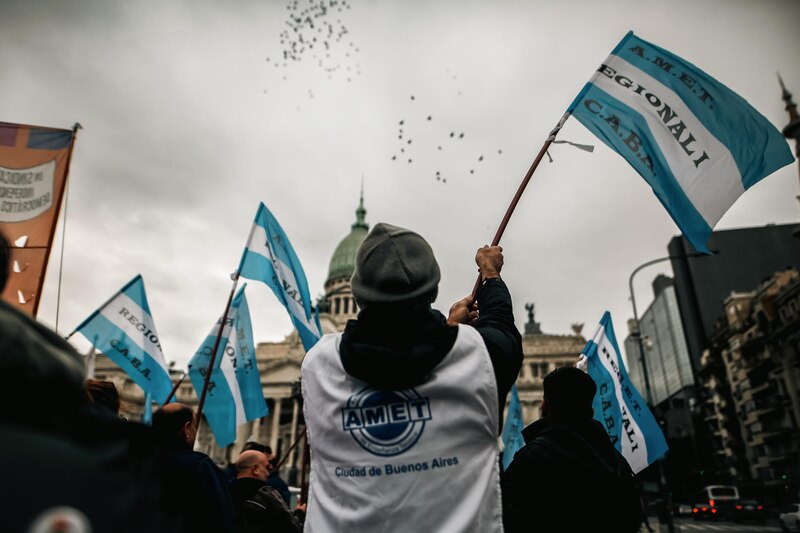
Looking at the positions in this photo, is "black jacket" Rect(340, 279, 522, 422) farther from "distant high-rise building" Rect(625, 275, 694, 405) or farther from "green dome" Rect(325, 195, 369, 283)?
"distant high-rise building" Rect(625, 275, 694, 405)

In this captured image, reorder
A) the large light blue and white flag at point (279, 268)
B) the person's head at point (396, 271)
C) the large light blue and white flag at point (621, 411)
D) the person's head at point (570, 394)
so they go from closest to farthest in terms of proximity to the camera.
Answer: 1. the person's head at point (396, 271)
2. the person's head at point (570, 394)
3. the large light blue and white flag at point (621, 411)
4. the large light blue and white flag at point (279, 268)

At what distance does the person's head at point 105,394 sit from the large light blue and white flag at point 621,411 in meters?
5.43

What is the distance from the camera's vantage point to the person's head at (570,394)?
9.39 feet

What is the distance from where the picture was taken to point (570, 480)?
8.40ft

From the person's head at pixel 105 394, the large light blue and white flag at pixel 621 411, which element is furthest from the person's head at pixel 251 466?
the large light blue and white flag at pixel 621 411

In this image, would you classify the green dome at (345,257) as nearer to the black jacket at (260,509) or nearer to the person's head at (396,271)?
the black jacket at (260,509)

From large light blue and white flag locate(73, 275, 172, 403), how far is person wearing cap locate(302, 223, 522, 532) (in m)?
7.62

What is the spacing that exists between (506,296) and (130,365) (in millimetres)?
8170

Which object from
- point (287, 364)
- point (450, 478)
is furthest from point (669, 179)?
point (287, 364)

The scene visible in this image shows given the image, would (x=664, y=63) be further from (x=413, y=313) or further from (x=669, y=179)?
(x=413, y=313)

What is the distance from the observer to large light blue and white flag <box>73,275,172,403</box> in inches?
333

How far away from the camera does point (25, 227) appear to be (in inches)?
228

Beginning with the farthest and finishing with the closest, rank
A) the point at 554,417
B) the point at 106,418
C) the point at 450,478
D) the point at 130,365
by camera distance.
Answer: the point at 130,365 → the point at 554,417 → the point at 450,478 → the point at 106,418

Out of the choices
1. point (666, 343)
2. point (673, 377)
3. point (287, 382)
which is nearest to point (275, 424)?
point (287, 382)
